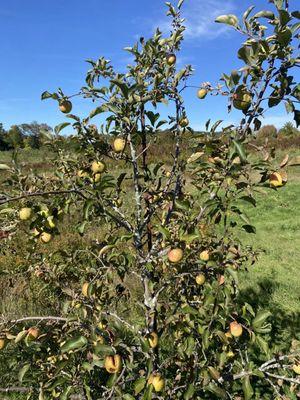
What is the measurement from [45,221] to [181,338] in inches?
48.8

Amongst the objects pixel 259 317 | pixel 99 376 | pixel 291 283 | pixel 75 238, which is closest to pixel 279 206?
pixel 291 283

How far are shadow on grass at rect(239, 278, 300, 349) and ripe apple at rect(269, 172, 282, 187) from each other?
2.99 metres

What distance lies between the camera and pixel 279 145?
2744 centimetres

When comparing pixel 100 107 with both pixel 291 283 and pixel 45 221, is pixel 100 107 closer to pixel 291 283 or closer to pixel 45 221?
pixel 45 221

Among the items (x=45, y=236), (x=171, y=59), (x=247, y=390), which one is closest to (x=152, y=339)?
(x=247, y=390)

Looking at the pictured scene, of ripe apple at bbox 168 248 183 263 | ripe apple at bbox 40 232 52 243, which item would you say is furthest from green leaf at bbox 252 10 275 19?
ripe apple at bbox 40 232 52 243

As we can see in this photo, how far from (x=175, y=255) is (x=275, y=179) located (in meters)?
0.58

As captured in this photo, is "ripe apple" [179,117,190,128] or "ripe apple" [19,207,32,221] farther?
"ripe apple" [179,117,190,128]

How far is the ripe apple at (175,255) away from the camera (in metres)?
1.82

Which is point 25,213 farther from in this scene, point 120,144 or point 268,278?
point 268,278

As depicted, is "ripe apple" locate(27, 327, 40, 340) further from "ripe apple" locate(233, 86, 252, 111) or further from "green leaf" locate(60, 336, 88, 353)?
"ripe apple" locate(233, 86, 252, 111)

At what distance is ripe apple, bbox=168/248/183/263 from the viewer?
1.82 metres

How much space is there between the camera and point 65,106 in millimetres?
1940

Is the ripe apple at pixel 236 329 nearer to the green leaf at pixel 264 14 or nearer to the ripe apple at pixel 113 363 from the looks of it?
the ripe apple at pixel 113 363
